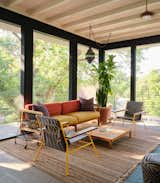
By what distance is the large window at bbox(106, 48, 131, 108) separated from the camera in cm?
665

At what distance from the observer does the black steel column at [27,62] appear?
14.3ft

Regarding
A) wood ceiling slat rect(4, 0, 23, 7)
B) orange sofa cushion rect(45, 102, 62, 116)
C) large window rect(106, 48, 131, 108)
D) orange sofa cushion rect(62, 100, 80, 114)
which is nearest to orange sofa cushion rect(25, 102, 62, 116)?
orange sofa cushion rect(45, 102, 62, 116)

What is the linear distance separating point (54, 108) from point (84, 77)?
244cm

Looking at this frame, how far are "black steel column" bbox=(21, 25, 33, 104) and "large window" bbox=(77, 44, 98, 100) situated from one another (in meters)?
2.19

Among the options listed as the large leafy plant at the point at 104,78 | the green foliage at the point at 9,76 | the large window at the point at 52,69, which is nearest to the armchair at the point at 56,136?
the green foliage at the point at 9,76

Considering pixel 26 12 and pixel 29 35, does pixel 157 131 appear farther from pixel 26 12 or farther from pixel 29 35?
pixel 26 12

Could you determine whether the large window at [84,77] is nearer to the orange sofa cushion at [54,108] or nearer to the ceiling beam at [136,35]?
the ceiling beam at [136,35]

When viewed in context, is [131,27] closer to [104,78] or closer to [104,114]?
[104,78]

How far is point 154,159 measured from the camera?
4.78 feet

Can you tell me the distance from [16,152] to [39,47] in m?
3.49

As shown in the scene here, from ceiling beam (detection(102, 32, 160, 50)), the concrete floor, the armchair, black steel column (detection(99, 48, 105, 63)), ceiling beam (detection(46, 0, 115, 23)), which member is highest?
ceiling beam (detection(46, 0, 115, 23))

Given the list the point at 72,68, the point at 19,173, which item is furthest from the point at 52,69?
the point at 19,173

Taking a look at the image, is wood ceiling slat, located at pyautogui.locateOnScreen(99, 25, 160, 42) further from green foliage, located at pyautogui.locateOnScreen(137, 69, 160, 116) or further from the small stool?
the small stool

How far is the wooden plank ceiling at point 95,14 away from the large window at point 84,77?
0.90 m
